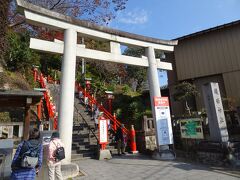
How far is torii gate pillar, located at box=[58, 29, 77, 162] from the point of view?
8.30m

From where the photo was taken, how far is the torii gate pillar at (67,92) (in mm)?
8305

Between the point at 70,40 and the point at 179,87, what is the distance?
949cm

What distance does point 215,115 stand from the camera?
9773mm

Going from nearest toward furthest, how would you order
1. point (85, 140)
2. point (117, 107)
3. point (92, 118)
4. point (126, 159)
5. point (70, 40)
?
point (70, 40) → point (126, 159) → point (85, 140) → point (92, 118) → point (117, 107)

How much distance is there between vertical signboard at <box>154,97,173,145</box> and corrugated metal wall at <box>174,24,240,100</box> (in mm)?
7455

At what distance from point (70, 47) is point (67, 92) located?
6.43 ft

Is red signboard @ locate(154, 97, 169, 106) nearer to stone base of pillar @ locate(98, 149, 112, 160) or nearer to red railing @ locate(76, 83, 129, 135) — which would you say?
red railing @ locate(76, 83, 129, 135)

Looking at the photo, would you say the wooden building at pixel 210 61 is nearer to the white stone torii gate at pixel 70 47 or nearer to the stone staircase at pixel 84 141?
the white stone torii gate at pixel 70 47

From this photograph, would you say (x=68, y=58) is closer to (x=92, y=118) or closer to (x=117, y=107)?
(x=92, y=118)

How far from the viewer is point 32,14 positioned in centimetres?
849

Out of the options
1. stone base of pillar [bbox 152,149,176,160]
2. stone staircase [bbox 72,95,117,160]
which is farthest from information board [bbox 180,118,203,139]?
stone staircase [bbox 72,95,117,160]

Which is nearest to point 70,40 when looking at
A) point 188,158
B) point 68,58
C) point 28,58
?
point 68,58

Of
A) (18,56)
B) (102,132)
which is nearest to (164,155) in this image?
(102,132)

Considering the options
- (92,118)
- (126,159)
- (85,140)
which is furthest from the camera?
(92,118)
